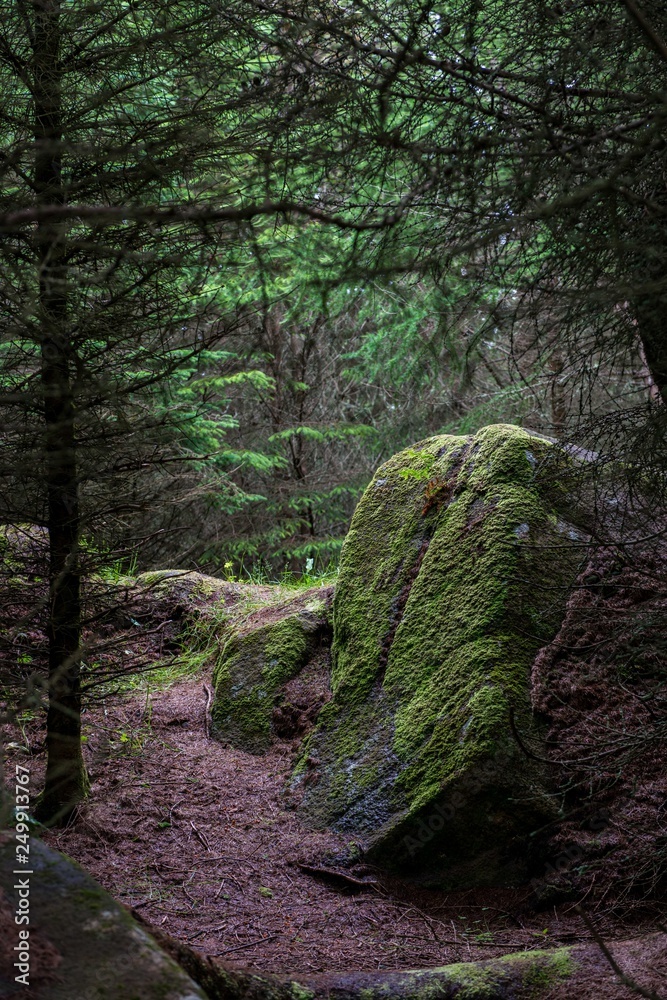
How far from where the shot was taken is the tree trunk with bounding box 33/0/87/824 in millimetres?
3561

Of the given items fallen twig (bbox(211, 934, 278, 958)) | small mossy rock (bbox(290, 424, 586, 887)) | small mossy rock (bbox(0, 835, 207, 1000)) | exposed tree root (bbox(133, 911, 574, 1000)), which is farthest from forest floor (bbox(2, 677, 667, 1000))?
small mossy rock (bbox(0, 835, 207, 1000))

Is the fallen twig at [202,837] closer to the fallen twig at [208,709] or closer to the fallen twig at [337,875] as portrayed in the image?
the fallen twig at [337,875]

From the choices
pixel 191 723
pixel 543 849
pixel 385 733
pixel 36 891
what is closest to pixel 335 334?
pixel 191 723

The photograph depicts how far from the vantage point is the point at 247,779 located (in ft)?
16.6

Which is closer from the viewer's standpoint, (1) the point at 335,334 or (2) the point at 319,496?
(2) the point at 319,496

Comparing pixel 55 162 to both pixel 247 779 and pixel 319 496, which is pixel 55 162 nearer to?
pixel 247 779

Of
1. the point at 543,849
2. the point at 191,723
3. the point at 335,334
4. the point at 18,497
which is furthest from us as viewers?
the point at 335,334

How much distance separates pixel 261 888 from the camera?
396 cm

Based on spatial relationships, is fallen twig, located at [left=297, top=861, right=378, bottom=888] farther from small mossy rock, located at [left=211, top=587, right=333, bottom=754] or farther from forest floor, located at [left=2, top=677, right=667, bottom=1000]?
small mossy rock, located at [left=211, top=587, right=333, bottom=754]

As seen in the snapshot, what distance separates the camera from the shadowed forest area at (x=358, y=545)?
2.70 meters

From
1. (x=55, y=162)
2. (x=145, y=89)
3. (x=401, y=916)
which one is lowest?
(x=401, y=916)

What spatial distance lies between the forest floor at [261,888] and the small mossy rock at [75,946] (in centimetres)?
140

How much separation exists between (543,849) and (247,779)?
7.10ft

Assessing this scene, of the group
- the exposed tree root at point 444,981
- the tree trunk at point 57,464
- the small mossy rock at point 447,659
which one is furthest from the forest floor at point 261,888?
the tree trunk at point 57,464
